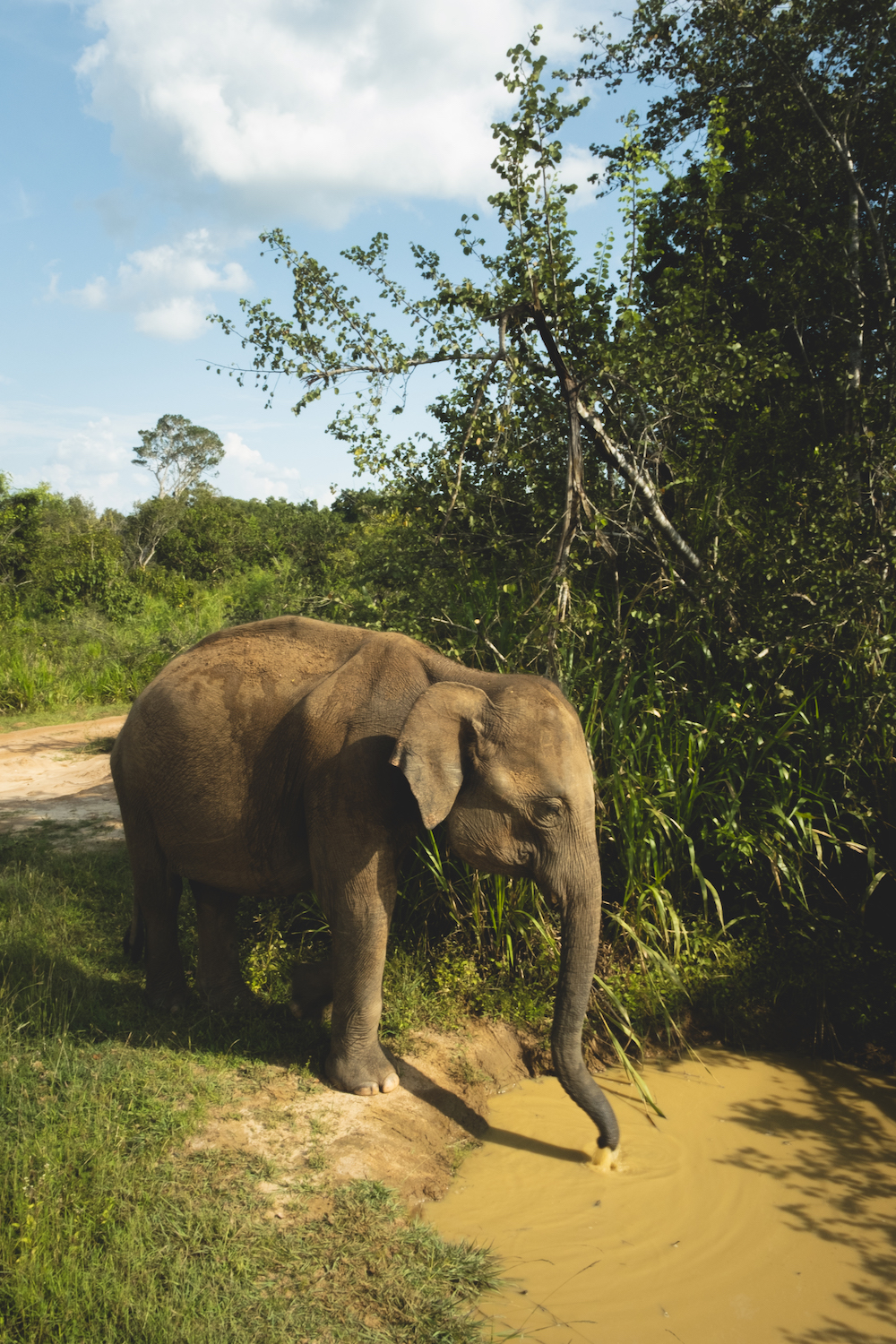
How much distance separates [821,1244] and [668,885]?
7.25 ft

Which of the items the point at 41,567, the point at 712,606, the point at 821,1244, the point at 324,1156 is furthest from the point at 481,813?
the point at 41,567

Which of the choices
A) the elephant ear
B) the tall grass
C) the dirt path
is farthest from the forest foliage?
the tall grass

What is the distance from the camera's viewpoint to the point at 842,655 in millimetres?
5363

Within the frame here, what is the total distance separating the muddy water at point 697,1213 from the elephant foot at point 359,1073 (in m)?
0.55

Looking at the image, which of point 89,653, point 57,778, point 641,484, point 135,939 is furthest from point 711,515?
point 89,653

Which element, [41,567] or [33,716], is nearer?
[33,716]

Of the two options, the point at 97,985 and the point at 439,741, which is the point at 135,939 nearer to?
the point at 97,985

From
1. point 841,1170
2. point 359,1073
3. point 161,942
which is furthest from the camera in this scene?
point 161,942

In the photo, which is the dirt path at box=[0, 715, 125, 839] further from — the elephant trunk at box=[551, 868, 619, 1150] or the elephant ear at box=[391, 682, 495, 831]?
the elephant trunk at box=[551, 868, 619, 1150]

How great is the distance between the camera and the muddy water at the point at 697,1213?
3332mm

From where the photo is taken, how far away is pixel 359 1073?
409 cm

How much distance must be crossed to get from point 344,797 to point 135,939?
2053mm

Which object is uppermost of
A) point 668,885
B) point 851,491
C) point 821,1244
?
point 851,491

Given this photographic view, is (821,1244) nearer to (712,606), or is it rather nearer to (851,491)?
(712,606)
